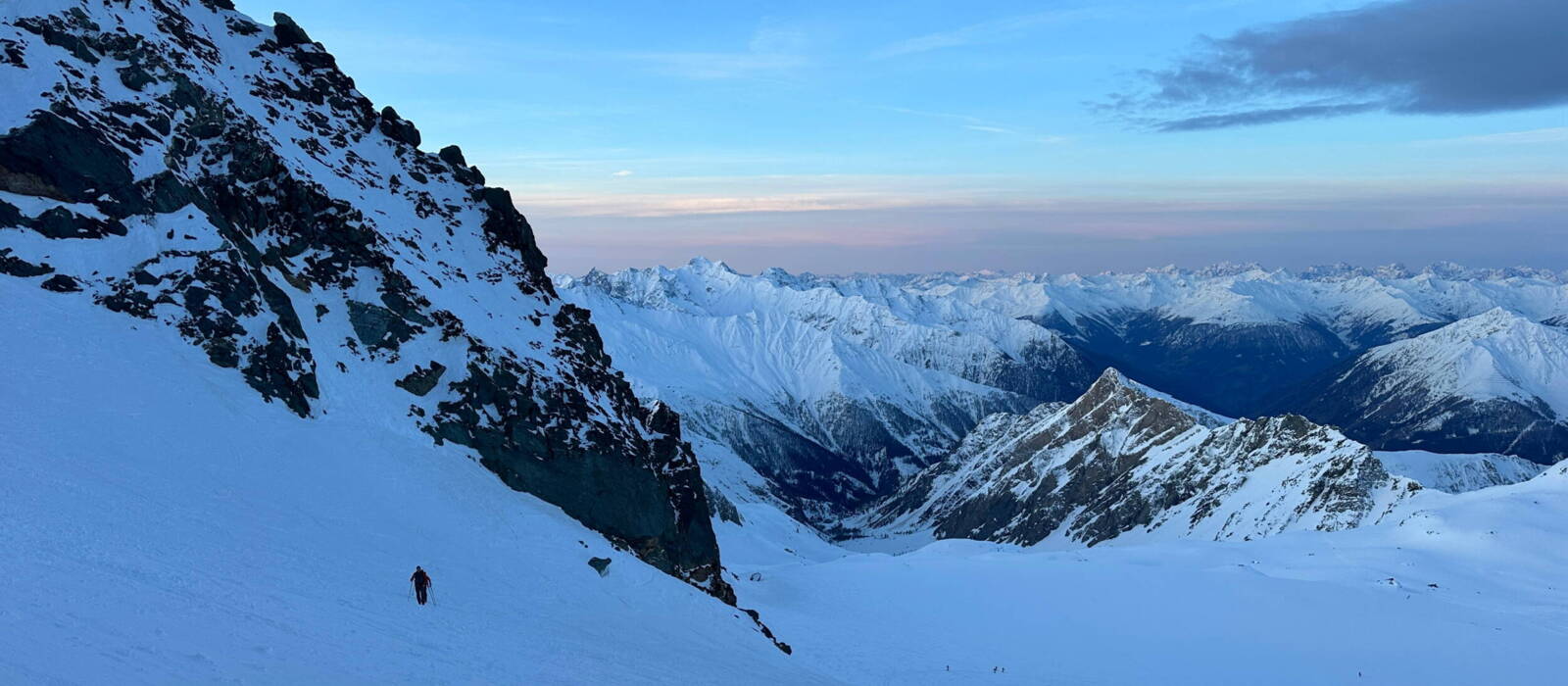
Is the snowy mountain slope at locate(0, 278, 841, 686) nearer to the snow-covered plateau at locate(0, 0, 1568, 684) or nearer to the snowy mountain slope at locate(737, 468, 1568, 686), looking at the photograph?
the snow-covered plateau at locate(0, 0, 1568, 684)

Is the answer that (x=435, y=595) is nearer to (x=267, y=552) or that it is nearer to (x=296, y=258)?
(x=267, y=552)

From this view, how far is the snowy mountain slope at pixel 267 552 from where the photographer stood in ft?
58.3

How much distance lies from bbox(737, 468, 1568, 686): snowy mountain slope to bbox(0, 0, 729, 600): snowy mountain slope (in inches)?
526

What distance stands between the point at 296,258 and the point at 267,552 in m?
27.2

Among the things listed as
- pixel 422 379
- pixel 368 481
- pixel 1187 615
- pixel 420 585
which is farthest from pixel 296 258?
pixel 1187 615

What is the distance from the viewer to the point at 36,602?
1662 centimetres

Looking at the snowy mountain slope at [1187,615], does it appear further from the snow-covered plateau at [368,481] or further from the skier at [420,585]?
the skier at [420,585]

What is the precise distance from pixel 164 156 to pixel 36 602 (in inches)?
1323

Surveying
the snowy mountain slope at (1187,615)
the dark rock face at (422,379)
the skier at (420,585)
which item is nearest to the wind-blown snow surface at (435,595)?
the snowy mountain slope at (1187,615)

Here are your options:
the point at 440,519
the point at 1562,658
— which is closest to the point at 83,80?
the point at 440,519

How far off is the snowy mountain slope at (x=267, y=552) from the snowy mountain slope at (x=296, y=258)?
5.74 ft

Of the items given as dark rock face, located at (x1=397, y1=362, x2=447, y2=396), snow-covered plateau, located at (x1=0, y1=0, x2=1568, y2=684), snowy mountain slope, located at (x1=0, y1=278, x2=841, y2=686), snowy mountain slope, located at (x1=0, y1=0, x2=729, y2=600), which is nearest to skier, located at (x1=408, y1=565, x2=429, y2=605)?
snowy mountain slope, located at (x1=0, y1=278, x2=841, y2=686)

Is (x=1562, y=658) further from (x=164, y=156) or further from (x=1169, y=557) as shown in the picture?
(x=164, y=156)

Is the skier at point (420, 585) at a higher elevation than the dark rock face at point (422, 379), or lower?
lower
